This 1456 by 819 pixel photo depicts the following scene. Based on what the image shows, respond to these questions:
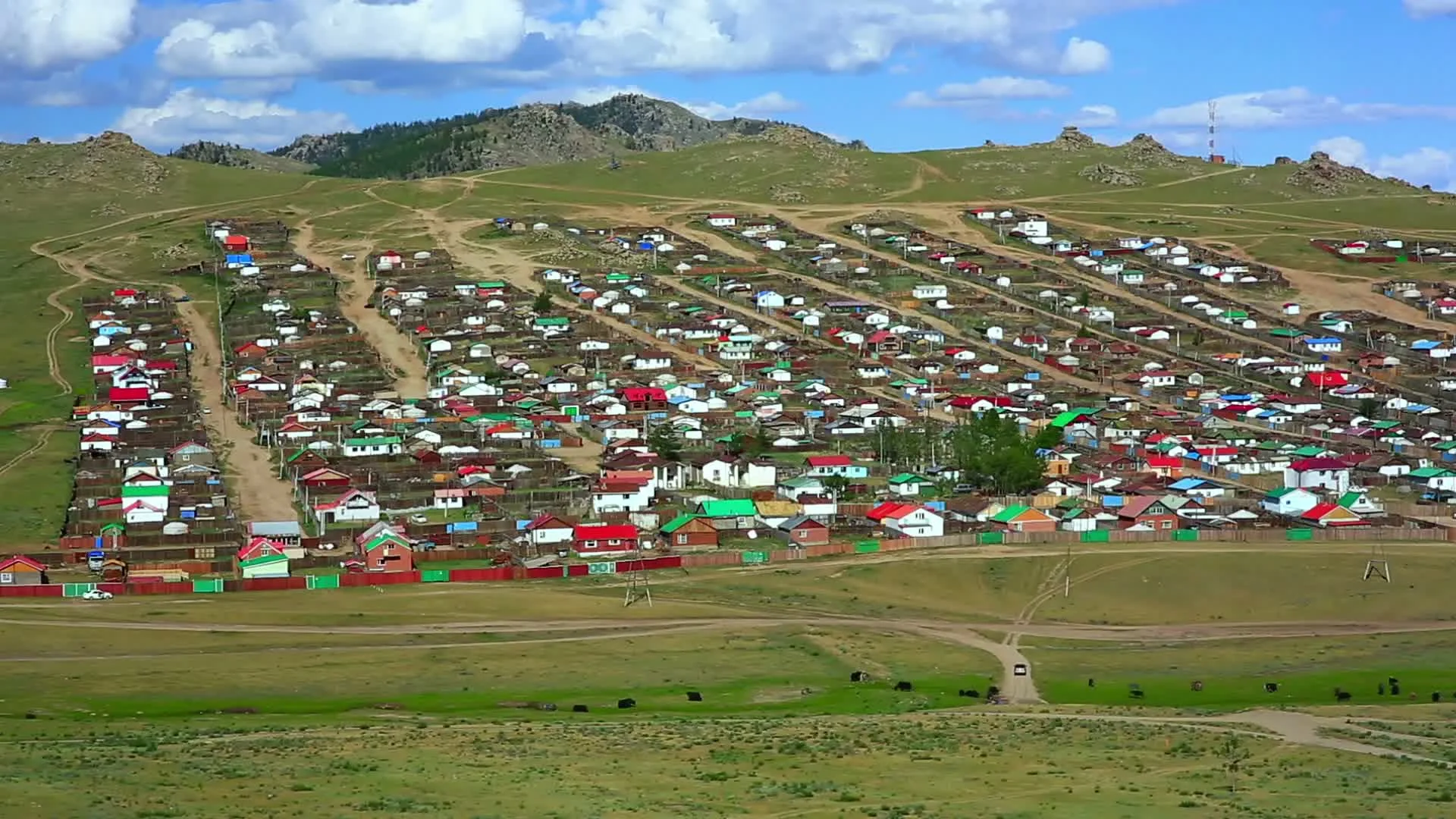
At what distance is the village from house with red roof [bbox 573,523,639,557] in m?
0.15

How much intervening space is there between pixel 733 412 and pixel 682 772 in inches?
2753

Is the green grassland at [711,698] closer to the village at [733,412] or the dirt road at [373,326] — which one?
the village at [733,412]

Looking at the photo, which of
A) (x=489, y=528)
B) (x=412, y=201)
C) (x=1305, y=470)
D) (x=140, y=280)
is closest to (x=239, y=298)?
(x=140, y=280)

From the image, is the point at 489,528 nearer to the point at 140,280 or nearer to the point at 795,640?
the point at 795,640

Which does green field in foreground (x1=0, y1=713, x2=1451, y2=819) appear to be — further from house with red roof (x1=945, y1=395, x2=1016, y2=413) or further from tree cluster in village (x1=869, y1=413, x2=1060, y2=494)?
house with red roof (x1=945, y1=395, x2=1016, y2=413)

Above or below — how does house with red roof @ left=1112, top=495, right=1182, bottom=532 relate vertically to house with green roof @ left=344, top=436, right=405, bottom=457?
below

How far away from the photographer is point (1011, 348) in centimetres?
13438

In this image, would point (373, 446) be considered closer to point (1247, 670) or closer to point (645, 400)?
point (645, 400)

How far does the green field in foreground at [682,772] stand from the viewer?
116ft

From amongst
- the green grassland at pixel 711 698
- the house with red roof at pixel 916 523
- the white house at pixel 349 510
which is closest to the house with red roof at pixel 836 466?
the house with red roof at pixel 916 523

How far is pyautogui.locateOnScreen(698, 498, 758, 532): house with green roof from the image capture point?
8081 cm

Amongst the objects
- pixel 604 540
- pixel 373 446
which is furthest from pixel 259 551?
pixel 373 446

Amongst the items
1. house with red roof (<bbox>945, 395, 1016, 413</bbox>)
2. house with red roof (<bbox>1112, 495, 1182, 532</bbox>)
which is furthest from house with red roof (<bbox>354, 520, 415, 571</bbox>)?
house with red roof (<bbox>945, 395, 1016, 413</bbox>)

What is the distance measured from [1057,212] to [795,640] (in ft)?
457
